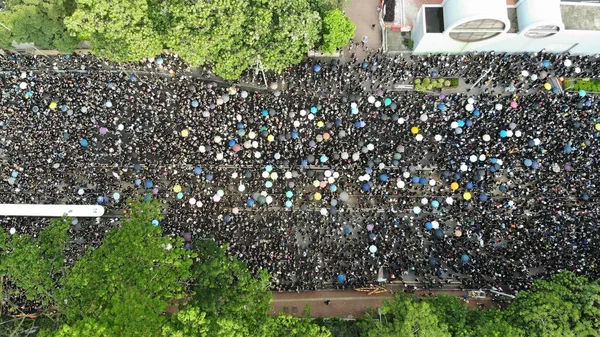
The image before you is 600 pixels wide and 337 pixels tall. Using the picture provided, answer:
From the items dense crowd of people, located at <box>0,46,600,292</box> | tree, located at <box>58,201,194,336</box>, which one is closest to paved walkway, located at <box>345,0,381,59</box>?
dense crowd of people, located at <box>0,46,600,292</box>

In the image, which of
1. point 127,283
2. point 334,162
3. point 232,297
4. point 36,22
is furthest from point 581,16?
point 36,22

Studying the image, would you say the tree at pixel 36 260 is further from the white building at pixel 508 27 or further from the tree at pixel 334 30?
the white building at pixel 508 27

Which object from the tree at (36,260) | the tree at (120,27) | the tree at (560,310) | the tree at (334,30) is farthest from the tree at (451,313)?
the tree at (120,27)

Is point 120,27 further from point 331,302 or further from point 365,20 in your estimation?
point 331,302

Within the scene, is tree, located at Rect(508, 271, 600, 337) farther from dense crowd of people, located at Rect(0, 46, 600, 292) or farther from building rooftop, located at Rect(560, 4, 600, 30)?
building rooftop, located at Rect(560, 4, 600, 30)

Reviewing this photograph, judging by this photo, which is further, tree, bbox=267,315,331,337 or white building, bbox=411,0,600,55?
white building, bbox=411,0,600,55

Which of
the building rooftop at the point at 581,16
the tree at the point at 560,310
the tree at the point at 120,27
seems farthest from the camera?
the building rooftop at the point at 581,16

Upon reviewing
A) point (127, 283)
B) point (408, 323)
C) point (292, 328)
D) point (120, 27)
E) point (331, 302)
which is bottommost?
point (331, 302)
